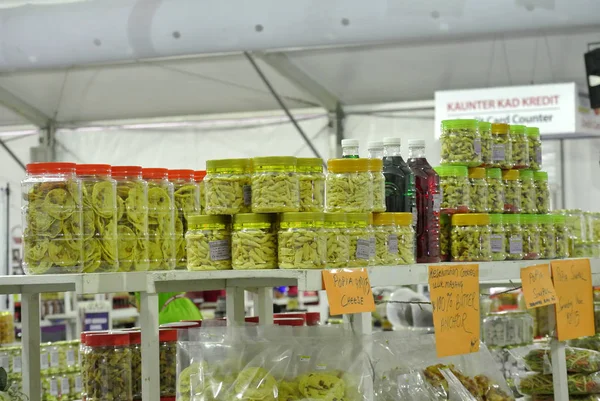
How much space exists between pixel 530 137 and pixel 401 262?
0.90m

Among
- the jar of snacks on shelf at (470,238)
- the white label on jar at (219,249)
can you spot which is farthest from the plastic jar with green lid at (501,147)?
the white label on jar at (219,249)

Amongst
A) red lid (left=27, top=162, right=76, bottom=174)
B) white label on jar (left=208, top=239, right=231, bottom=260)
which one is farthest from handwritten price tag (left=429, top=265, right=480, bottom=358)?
red lid (left=27, top=162, right=76, bottom=174)

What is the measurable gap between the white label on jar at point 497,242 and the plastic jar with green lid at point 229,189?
34.2 inches

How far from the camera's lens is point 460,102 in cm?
870

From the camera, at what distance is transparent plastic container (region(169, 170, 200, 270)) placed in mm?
2375

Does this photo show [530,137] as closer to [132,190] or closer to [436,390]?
[436,390]

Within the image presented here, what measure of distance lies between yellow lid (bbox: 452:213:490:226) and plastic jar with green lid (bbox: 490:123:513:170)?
0.21 metres

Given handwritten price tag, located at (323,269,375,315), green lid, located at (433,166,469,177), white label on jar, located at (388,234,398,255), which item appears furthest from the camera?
green lid, located at (433,166,469,177)

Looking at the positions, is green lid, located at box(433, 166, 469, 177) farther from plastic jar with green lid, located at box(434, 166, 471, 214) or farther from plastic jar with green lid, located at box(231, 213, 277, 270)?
plastic jar with green lid, located at box(231, 213, 277, 270)

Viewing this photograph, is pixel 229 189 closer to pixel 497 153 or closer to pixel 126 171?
pixel 126 171

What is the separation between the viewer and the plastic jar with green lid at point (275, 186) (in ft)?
6.59

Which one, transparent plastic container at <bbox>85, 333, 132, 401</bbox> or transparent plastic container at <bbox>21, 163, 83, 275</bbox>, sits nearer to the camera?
transparent plastic container at <bbox>21, 163, 83, 275</bbox>

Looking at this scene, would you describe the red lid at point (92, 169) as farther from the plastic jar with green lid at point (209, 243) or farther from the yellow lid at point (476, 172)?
the yellow lid at point (476, 172)

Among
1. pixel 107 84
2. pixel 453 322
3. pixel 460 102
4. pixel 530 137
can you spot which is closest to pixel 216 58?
pixel 107 84
